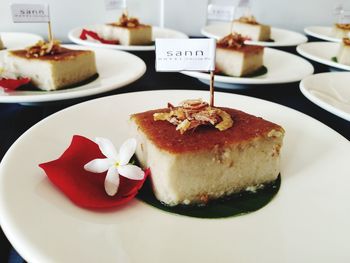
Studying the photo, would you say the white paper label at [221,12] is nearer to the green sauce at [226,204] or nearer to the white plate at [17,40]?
the white plate at [17,40]

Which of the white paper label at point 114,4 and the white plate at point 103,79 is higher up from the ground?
the white paper label at point 114,4

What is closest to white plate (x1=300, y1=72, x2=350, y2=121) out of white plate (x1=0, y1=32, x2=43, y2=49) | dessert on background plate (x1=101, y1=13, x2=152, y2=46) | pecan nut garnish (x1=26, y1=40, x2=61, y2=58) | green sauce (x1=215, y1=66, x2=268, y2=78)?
green sauce (x1=215, y1=66, x2=268, y2=78)

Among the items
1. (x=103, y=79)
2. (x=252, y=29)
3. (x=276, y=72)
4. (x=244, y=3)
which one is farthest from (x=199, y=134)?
(x=244, y=3)

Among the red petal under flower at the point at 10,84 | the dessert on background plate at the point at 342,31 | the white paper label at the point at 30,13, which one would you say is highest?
the white paper label at the point at 30,13

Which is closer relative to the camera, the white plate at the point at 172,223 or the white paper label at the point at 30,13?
the white plate at the point at 172,223

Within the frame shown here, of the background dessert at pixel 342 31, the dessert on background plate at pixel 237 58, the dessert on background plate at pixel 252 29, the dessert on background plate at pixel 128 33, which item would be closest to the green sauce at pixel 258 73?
the dessert on background plate at pixel 237 58

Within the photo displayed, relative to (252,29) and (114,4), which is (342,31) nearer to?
(252,29)
